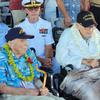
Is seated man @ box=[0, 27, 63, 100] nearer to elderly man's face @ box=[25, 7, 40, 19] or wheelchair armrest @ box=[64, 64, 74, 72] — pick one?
wheelchair armrest @ box=[64, 64, 74, 72]

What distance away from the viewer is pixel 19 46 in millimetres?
4633

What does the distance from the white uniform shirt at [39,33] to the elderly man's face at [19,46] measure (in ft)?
3.32

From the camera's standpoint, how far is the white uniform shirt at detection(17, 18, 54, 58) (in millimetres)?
5680

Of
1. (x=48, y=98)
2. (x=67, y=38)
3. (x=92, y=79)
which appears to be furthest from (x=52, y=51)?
(x=48, y=98)

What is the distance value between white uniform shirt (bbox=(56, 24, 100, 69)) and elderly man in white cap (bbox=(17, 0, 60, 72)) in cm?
47

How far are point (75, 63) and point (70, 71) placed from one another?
15cm

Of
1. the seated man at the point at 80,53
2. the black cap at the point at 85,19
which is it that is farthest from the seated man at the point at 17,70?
the black cap at the point at 85,19

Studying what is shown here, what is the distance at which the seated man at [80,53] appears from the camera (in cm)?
501

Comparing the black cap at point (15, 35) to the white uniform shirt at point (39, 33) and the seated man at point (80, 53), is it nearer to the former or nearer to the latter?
the seated man at point (80, 53)

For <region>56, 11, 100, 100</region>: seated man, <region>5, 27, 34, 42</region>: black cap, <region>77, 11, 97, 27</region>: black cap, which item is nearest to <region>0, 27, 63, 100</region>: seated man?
<region>5, 27, 34, 42</region>: black cap

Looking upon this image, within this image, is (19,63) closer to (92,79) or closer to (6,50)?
(6,50)

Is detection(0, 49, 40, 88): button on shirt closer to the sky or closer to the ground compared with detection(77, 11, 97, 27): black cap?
closer to the ground

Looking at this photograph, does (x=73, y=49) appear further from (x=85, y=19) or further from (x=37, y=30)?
(x=37, y=30)

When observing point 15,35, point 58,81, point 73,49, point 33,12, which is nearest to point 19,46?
point 15,35
